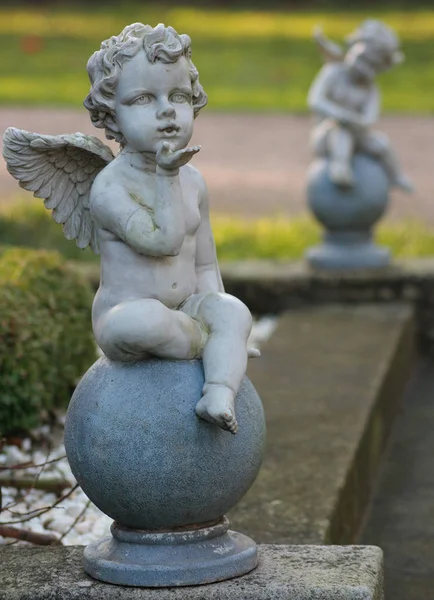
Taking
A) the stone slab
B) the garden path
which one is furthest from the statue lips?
the garden path

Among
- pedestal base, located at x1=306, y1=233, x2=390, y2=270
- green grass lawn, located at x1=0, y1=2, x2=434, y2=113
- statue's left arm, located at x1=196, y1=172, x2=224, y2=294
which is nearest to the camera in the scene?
statue's left arm, located at x1=196, y1=172, x2=224, y2=294

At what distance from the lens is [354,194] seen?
741 centimetres

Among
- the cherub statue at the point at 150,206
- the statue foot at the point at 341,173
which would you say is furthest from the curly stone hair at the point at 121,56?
the statue foot at the point at 341,173

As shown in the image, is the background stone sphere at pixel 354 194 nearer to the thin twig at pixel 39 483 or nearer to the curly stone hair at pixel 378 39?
the curly stone hair at pixel 378 39

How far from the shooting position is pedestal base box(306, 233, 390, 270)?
24.8 ft

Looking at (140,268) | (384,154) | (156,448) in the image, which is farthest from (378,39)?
(156,448)

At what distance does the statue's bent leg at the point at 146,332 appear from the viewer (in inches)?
119

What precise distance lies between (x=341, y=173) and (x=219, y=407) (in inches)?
176

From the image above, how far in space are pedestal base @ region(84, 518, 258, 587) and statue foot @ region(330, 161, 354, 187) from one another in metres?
4.34

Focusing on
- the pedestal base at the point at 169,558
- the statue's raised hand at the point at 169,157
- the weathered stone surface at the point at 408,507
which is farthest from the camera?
the weathered stone surface at the point at 408,507

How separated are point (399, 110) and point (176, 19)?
884 centimetres

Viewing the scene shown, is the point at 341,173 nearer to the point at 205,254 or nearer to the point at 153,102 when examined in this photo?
the point at 205,254

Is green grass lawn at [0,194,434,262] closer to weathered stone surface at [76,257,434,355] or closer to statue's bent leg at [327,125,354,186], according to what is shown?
weathered stone surface at [76,257,434,355]

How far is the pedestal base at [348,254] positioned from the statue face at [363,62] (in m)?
0.97
